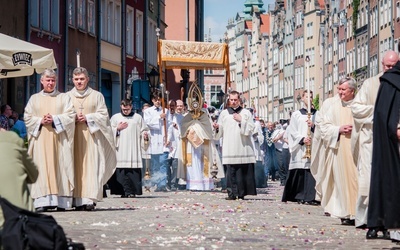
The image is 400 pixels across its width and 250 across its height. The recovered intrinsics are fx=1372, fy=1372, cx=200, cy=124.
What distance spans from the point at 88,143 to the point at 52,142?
2.64 ft

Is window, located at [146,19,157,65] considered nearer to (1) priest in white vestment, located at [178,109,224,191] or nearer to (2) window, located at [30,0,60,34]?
(2) window, located at [30,0,60,34]

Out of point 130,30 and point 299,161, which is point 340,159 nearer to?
point 299,161

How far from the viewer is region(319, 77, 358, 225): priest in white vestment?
17.3m

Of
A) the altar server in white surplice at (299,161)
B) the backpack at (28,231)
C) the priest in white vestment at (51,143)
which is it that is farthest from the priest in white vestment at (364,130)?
the altar server in white surplice at (299,161)

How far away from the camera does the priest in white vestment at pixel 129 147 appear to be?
2545 cm

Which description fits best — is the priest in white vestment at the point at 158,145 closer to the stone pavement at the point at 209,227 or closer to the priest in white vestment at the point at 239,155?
the priest in white vestment at the point at 239,155

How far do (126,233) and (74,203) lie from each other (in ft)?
15.9

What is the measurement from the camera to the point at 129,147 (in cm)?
2592

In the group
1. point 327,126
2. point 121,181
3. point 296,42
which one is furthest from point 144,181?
point 296,42

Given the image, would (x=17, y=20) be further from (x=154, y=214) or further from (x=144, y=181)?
(x=154, y=214)

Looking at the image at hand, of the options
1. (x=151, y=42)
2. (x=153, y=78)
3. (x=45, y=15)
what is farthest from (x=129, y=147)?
(x=151, y=42)

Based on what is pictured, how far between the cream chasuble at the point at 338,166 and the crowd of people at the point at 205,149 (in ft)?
0.04

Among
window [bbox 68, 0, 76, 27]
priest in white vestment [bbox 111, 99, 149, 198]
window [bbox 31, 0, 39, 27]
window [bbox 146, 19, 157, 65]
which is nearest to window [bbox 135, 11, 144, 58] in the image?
window [bbox 146, 19, 157, 65]

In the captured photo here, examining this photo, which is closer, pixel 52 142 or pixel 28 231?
pixel 28 231
